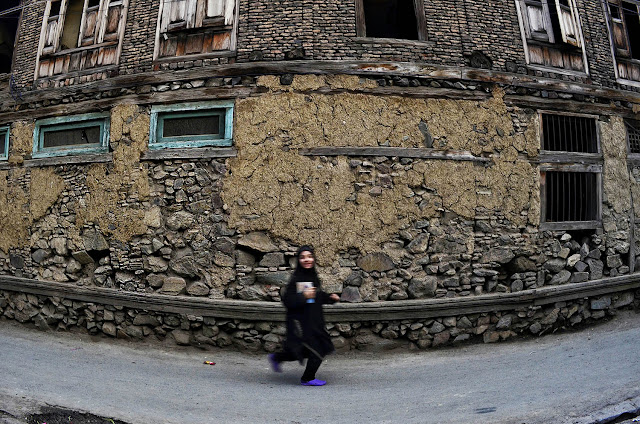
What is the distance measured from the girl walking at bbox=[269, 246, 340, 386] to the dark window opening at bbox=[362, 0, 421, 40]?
17.7ft

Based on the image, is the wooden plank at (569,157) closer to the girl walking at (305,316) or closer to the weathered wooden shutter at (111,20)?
the girl walking at (305,316)

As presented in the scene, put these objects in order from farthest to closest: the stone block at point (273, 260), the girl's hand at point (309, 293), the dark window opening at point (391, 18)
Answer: the dark window opening at point (391, 18) → the stone block at point (273, 260) → the girl's hand at point (309, 293)

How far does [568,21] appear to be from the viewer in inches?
328

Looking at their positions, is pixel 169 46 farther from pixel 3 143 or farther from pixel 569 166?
pixel 569 166

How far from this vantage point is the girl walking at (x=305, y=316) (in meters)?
4.88

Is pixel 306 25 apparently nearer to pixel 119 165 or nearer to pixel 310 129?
pixel 310 129

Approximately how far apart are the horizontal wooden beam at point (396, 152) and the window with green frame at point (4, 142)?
20.0ft

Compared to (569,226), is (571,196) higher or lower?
higher

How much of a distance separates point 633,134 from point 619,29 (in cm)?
215

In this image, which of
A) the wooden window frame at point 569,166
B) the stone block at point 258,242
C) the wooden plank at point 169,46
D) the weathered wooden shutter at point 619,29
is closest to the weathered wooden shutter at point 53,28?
the wooden plank at point 169,46

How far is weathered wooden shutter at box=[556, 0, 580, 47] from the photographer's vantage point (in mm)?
8180

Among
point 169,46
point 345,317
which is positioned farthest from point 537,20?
point 169,46

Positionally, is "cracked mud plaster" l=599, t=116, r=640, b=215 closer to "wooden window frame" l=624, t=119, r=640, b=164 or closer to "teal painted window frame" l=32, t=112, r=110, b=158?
"wooden window frame" l=624, t=119, r=640, b=164

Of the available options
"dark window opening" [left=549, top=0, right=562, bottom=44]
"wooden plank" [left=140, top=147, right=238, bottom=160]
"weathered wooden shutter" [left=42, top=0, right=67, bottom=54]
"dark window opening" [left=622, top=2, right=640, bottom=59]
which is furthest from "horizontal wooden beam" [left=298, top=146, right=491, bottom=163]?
"weathered wooden shutter" [left=42, top=0, right=67, bottom=54]
